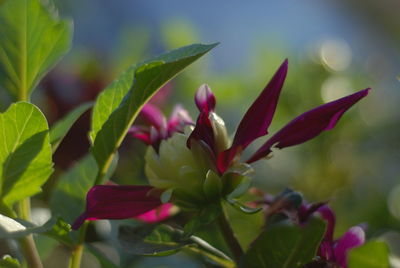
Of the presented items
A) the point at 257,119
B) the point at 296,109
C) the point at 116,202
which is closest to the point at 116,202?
the point at 116,202

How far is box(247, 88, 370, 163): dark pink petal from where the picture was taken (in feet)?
1.16

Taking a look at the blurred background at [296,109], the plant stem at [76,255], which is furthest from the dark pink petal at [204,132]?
the blurred background at [296,109]

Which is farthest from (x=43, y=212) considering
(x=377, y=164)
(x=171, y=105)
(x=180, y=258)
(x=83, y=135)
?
(x=377, y=164)

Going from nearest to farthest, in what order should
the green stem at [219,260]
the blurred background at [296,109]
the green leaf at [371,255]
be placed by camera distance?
the green leaf at [371,255], the green stem at [219,260], the blurred background at [296,109]

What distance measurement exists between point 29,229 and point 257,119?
15cm

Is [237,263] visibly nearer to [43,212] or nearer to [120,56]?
[43,212]

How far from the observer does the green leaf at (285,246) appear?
0.97 ft

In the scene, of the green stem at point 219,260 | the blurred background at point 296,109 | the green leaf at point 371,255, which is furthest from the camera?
the blurred background at point 296,109

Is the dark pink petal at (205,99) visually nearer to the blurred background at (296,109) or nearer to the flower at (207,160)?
the flower at (207,160)

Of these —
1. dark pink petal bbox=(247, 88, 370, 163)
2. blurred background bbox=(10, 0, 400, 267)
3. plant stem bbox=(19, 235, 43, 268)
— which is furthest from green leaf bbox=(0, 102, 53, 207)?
blurred background bbox=(10, 0, 400, 267)

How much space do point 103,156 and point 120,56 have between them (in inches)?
24.2

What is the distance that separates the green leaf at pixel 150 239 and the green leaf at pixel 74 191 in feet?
0.24

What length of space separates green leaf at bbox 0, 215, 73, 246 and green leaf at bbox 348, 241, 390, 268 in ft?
0.54

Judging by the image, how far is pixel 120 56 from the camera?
0.98m
